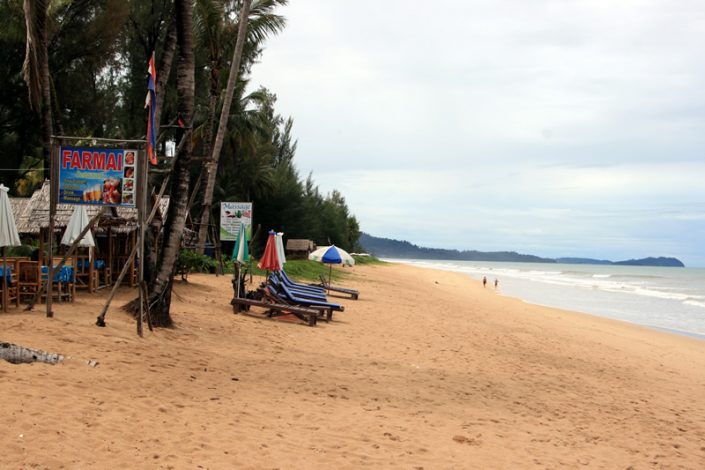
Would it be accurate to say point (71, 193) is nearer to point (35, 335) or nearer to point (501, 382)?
point (35, 335)

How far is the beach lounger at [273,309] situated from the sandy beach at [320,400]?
0.31 metres

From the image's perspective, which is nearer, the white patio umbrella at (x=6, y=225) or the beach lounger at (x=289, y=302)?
the white patio umbrella at (x=6, y=225)

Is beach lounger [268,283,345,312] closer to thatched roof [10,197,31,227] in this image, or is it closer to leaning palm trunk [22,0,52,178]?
thatched roof [10,197,31,227]

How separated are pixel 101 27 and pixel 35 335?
1943cm

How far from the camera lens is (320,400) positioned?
704cm

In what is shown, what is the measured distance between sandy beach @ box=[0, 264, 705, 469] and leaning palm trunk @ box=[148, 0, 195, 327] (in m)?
0.58

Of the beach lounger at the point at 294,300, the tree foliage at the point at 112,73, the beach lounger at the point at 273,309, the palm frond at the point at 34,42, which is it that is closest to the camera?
the beach lounger at the point at 273,309

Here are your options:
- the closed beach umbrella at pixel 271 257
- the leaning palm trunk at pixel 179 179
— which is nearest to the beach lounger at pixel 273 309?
the closed beach umbrella at pixel 271 257

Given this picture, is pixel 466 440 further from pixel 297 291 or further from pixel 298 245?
pixel 298 245

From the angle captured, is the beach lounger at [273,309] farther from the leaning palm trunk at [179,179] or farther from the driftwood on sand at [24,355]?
the driftwood on sand at [24,355]

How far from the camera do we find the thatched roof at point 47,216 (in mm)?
13156

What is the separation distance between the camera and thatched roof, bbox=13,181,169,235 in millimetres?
13156

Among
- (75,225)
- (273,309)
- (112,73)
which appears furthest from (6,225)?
(112,73)

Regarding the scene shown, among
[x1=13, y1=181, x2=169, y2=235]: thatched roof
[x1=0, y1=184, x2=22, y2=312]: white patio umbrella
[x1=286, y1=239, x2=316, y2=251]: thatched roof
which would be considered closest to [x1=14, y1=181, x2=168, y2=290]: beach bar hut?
[x1=13, y1=181, x2=169, y2=235]: thatched roof
